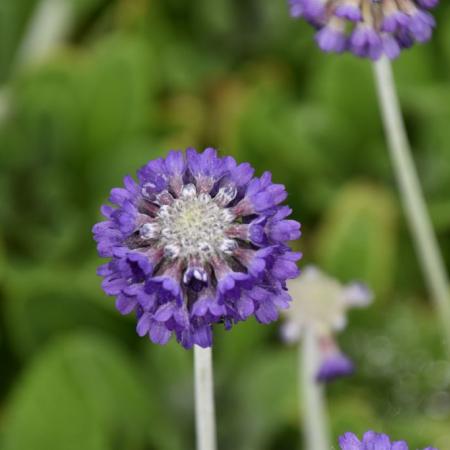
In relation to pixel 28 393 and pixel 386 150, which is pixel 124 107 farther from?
pixel 28 393

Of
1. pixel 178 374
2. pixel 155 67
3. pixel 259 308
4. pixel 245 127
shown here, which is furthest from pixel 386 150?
pixel 259 308

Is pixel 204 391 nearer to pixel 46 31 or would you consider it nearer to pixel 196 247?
pixel 196 247

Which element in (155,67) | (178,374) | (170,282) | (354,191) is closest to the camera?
(170,282)

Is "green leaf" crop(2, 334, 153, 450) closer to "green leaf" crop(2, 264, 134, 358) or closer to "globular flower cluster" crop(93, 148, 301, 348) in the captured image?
"green leaf" crop(2, 264, 134, 358)

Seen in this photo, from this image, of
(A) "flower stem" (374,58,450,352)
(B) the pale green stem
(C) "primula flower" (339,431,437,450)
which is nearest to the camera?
(C) "primula flower" (339,431,437,450)

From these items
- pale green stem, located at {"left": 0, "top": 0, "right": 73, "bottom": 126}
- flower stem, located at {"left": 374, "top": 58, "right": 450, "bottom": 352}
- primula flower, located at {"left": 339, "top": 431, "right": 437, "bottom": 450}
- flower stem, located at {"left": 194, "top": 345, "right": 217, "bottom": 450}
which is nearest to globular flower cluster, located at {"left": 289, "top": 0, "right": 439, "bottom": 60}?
flower stem, located at {"left": 374, "top": 58, "right": 450, "bottom": 352}

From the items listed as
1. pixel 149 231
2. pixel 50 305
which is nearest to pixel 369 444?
pixel 149 231
